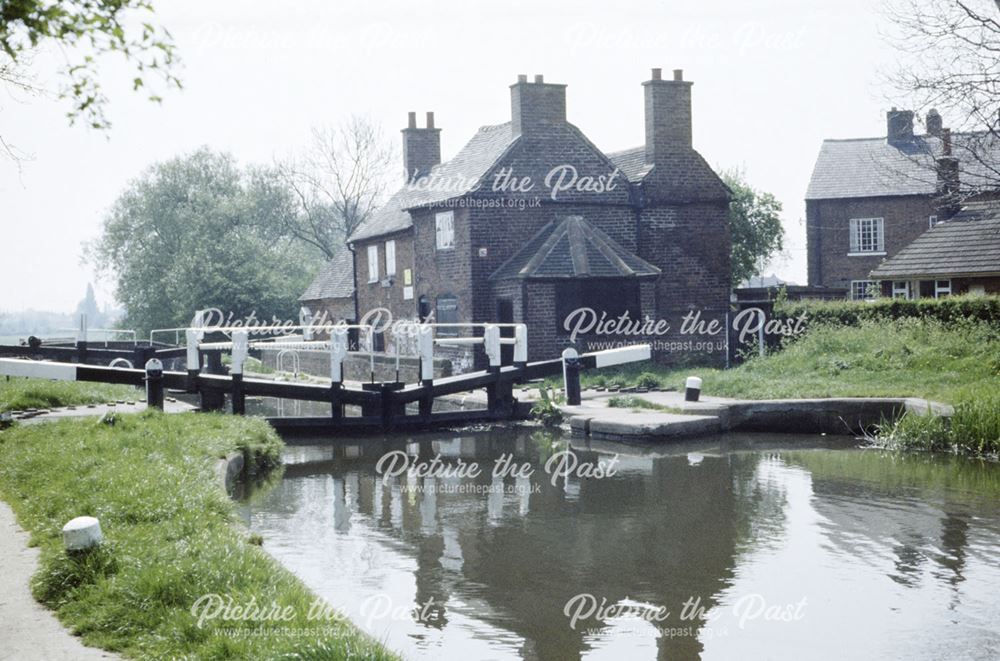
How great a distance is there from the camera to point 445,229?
960 inches

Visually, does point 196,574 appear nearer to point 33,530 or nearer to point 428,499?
point 33,530

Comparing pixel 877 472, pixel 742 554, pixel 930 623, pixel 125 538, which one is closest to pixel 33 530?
pixel 125 538

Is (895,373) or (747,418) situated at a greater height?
(895,373)

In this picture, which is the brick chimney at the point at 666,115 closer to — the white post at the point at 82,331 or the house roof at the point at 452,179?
the house roof at the point at 452,179

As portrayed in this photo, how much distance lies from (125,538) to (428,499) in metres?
4.47

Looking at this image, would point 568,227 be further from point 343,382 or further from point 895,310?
point 343,382

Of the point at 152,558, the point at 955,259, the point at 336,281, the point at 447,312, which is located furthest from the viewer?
the point at 336,281

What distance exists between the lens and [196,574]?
5.61 m

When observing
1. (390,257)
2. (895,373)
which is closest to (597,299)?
(895,373)

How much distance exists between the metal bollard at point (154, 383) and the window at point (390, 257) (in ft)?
49.3

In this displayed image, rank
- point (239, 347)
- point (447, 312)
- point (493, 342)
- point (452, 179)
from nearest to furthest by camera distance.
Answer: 1. point (239, 347)
2. point (493, 342)
3. point (447, 312)
4. point (452, 179)

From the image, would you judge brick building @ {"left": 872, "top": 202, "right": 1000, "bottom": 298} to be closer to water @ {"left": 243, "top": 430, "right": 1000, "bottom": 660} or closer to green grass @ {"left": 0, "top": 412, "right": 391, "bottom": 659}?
water @ {"left": 243, "top": 430, "right": 1000, "bottom": 660}

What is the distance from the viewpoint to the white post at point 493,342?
1603 cm

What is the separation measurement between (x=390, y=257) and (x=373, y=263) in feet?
6.27
